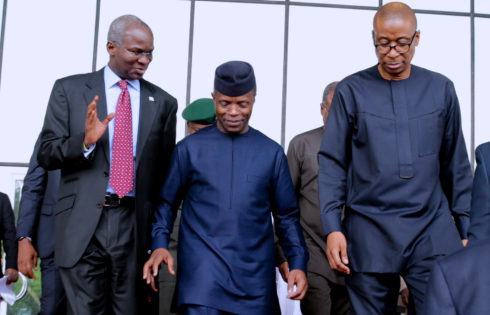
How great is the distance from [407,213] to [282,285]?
3.43 metres

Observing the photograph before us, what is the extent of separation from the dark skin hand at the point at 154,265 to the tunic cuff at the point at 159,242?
6cm

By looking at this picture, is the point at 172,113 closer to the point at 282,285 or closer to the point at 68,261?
the point at 68,261

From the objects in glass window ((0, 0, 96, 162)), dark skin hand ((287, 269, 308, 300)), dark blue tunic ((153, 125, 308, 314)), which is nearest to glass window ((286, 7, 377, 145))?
glass window ((0, 0, 96, 162))

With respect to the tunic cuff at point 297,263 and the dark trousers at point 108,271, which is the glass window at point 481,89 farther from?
the dark trousers at point 108,271

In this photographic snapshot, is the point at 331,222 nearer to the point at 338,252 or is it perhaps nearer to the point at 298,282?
the point at 338,252

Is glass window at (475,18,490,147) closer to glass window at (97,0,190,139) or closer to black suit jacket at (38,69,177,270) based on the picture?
glass window at (97,0,190,139)

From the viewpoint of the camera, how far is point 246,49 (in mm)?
8789

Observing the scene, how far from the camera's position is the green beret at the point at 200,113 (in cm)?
552

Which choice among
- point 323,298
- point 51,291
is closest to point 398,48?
point 323,298

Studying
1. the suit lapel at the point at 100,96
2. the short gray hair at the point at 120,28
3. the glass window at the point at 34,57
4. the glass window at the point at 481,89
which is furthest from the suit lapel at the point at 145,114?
the glass window at the point at 481,89

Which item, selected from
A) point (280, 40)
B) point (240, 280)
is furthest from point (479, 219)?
point (280, 40)

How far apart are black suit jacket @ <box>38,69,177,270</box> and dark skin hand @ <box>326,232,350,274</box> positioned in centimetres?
99

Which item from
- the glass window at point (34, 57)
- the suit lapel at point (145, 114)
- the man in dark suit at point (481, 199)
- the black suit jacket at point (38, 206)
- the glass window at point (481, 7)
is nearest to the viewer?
the man in dark suit at point (481, 199)

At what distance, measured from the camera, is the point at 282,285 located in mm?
6754
